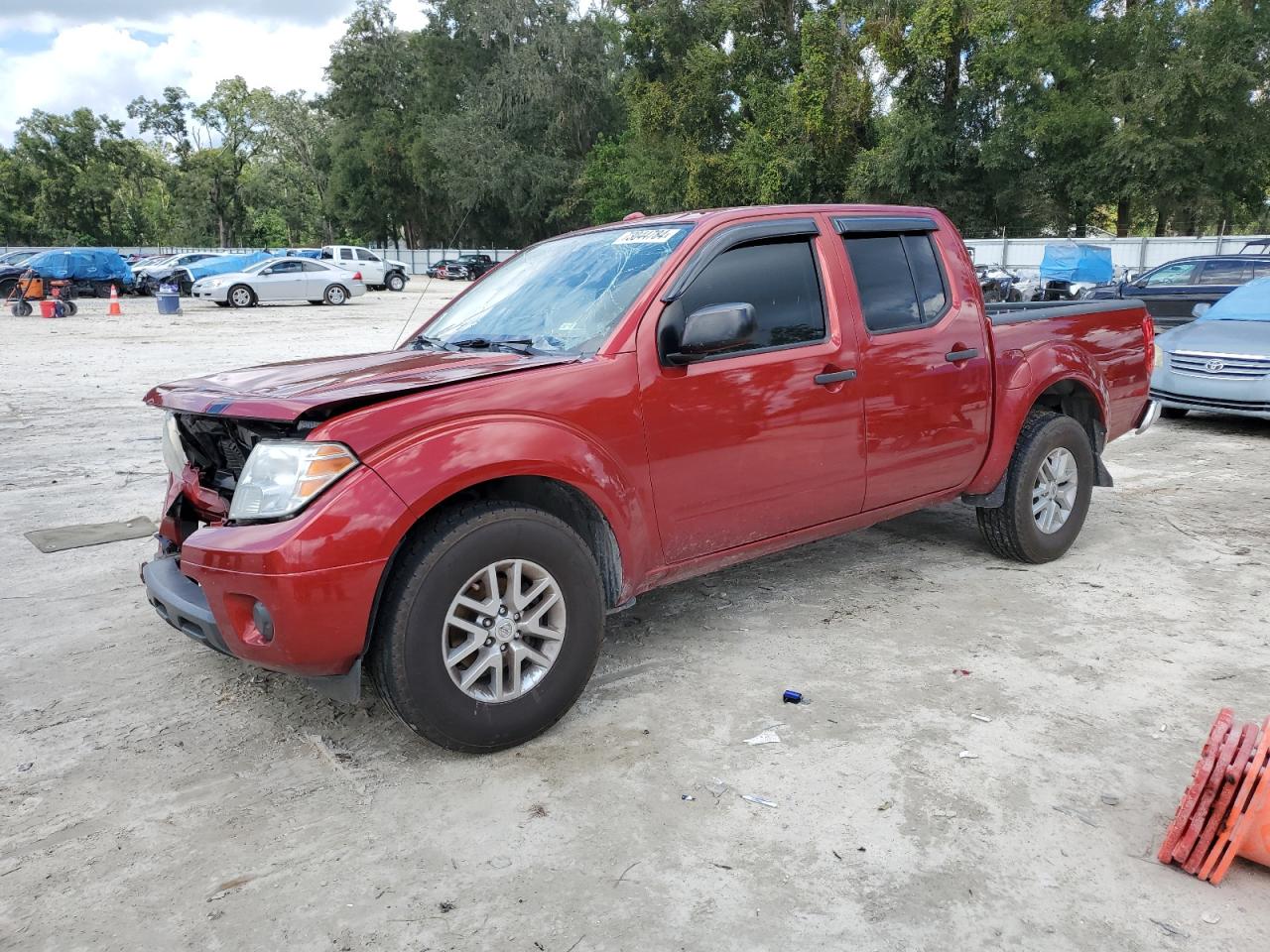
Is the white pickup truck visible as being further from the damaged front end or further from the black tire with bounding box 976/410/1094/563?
the damaged front end

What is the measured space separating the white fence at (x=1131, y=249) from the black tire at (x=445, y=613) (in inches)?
1219

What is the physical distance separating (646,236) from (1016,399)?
2.14 m

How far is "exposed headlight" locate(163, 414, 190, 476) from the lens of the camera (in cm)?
383

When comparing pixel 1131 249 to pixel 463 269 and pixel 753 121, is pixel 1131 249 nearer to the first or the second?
pixel 753 121

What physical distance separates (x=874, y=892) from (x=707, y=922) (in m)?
0.47

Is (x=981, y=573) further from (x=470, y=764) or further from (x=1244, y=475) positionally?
(x=1244, y=475)

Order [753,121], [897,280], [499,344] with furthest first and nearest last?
[753,121] < [897,280] < [499,344]

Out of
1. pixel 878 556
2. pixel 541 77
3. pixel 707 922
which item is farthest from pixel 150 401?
pixel 541 77


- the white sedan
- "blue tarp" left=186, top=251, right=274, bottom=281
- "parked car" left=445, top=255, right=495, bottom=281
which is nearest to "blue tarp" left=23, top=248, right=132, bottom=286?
"blue tarp" left=186, top=251, right=274, bottom=281

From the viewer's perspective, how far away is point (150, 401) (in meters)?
3.81

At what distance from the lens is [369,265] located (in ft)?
133

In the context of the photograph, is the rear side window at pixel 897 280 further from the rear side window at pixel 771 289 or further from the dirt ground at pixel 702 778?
the dirt ground at pixel 702 778

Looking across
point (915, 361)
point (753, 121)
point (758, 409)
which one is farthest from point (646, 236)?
point (753, 121)

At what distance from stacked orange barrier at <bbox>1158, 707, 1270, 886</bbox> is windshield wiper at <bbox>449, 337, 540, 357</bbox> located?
2586 millimetres
